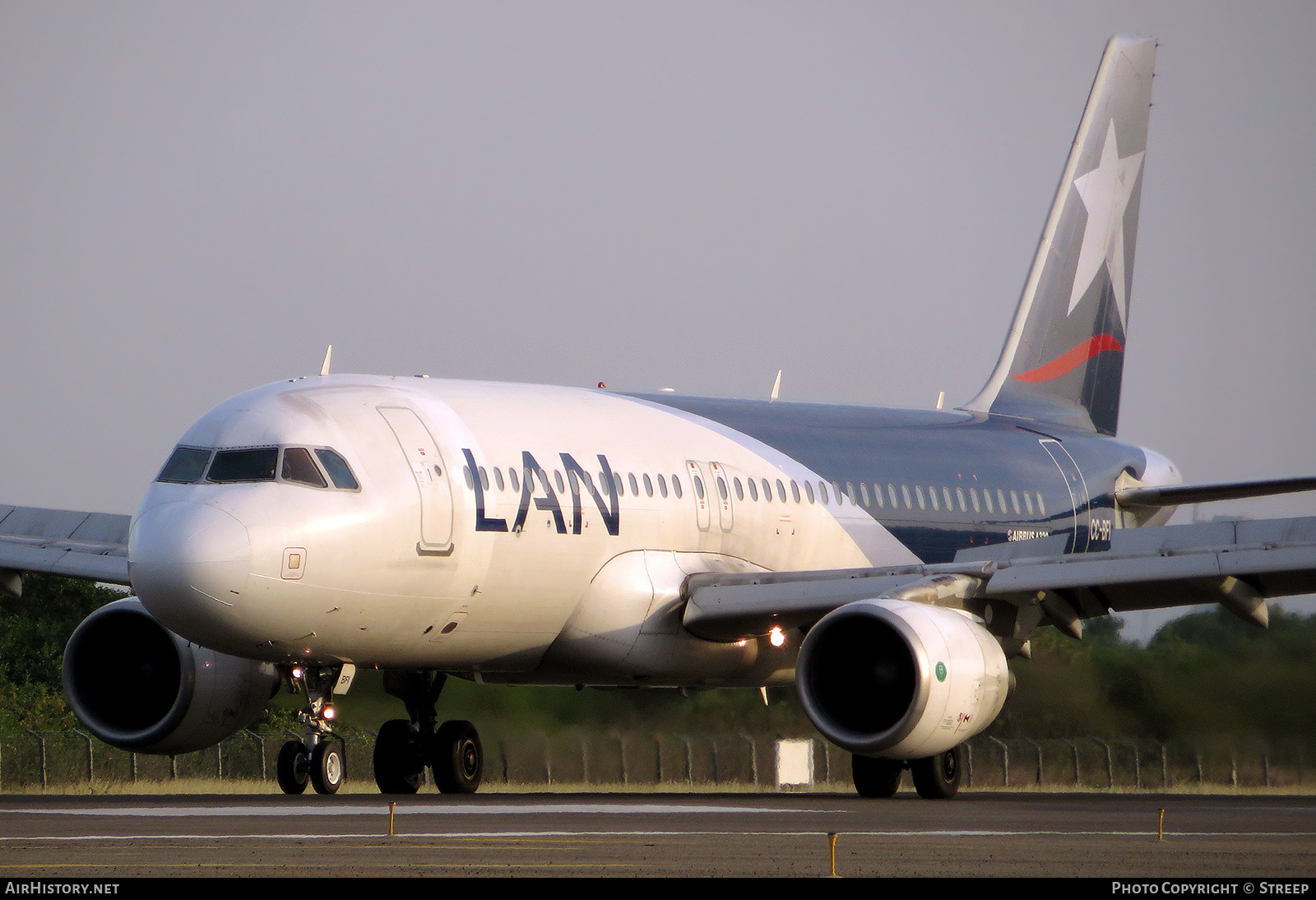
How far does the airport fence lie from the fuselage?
3.61m

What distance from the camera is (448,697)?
2578 centimetres

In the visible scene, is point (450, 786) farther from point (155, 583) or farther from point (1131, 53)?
point (1131, 53)

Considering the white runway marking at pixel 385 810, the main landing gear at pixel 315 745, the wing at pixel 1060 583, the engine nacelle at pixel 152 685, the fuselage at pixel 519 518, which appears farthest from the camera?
the engine nacelle at pixel 152 685

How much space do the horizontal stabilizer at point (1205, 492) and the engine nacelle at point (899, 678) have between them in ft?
21.0

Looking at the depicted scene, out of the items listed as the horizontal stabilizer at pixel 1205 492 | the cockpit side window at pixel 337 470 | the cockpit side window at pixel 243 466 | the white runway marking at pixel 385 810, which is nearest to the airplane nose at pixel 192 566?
the cockpit side window at pixel 243 466

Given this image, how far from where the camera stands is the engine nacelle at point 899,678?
18.4m

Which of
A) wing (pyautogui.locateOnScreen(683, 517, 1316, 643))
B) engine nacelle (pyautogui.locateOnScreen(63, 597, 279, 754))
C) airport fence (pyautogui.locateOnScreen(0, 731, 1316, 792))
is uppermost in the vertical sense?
wing (pyautogui.locateOnScreen(683, 517, 1316, 643))

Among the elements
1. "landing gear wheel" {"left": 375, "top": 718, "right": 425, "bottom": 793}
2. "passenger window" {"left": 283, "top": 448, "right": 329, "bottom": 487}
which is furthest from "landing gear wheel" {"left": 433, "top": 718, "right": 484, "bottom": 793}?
"passenger window" {"left": 283, "top": 448, "right": 329, "bottom": 487}

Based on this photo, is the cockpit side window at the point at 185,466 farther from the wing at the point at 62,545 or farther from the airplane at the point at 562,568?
the wing at the point at 62,545

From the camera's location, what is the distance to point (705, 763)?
26625mm

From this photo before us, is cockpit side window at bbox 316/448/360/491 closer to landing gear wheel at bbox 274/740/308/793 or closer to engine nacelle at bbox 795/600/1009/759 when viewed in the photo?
landing gear wheel at bbox 274/740/308/793

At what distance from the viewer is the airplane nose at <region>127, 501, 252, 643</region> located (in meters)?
16.8

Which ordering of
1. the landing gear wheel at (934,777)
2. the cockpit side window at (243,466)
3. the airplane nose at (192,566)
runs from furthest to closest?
the landing gear wheel at (934,777) < the cockpit side window at (243,466) < the airplane nose at (192,566)
